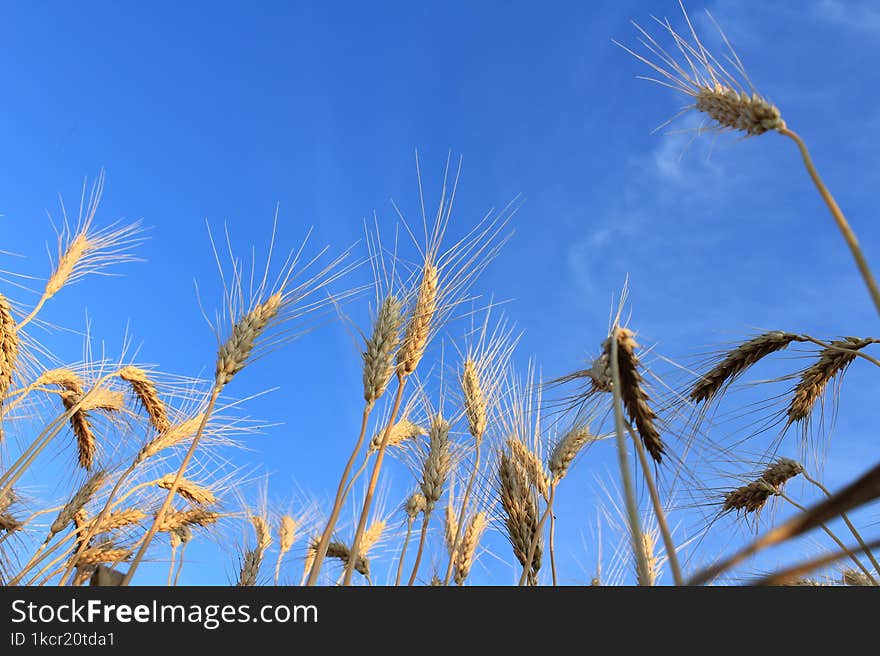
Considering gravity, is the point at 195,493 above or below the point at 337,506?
above

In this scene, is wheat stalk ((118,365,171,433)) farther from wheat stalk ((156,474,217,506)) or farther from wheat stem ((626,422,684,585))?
wheat stem ((626,422,684,585))

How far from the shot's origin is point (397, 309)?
301 centimetres

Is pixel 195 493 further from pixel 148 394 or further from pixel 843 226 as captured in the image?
pixel 843 226

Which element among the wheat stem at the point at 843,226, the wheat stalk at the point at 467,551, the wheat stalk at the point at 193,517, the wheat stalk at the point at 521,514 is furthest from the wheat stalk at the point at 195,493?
the wheat stem at the point at 843,226

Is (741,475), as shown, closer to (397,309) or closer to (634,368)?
(397,309)

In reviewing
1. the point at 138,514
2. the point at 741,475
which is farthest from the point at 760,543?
the point at 138,514

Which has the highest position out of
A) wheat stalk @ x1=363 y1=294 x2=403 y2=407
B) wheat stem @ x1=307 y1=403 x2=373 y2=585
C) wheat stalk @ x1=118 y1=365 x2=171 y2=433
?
wheat stalk @ x1=118 y1=365 x2=171 y2=433

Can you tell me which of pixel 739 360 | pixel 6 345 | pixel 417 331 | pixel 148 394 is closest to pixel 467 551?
pixel 417 331

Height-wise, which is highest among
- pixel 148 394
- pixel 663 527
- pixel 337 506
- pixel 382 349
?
pixel 148 394

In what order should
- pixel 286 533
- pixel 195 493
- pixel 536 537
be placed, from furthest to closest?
1. pixel 286 533
2. pixel 195 493
3. pixel 536 537

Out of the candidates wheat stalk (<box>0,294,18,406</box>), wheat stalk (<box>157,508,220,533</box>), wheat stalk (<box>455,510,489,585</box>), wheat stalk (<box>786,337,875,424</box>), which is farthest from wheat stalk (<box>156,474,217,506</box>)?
wheat stalk (<box>786,337,875,424</box>)

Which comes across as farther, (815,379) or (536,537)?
(815,379)
